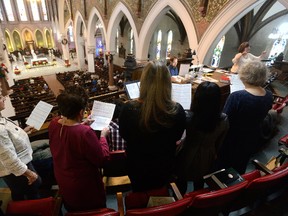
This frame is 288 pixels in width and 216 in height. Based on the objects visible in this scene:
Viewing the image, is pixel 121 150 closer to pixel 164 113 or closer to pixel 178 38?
pixel 164 113

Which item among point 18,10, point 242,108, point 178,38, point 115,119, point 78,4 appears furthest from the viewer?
point 18,10

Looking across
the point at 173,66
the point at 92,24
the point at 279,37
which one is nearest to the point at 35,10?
the point at 92,24

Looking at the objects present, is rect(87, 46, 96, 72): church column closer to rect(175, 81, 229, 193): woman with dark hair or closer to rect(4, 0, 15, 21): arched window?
rect(175, 81, 229, 193): woman with dark hair

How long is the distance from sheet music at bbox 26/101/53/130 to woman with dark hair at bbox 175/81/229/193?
146 cm

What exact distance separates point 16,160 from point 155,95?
120 cm

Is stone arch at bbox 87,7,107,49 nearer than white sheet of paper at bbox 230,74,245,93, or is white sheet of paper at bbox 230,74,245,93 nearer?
white sheet of paper at bbox 230,74,245,93

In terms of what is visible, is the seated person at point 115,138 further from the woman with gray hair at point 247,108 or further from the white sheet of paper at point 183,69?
the white sheet of paper at point 183,69

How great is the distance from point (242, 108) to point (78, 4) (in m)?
15.8

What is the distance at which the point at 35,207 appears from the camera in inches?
56.2

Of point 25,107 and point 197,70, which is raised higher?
point 197,70

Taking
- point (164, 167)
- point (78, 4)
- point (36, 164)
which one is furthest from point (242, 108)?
point (78, 4)

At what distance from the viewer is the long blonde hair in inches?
47.6

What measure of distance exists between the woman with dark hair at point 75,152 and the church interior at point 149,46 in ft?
0.99

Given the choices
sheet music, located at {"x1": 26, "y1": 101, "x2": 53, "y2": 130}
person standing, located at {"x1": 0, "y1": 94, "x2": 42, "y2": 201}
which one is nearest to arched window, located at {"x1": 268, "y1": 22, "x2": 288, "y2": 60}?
sheet music, located at {"x1": 26, "y1": 101, "x2": 53, "y2": 130}
